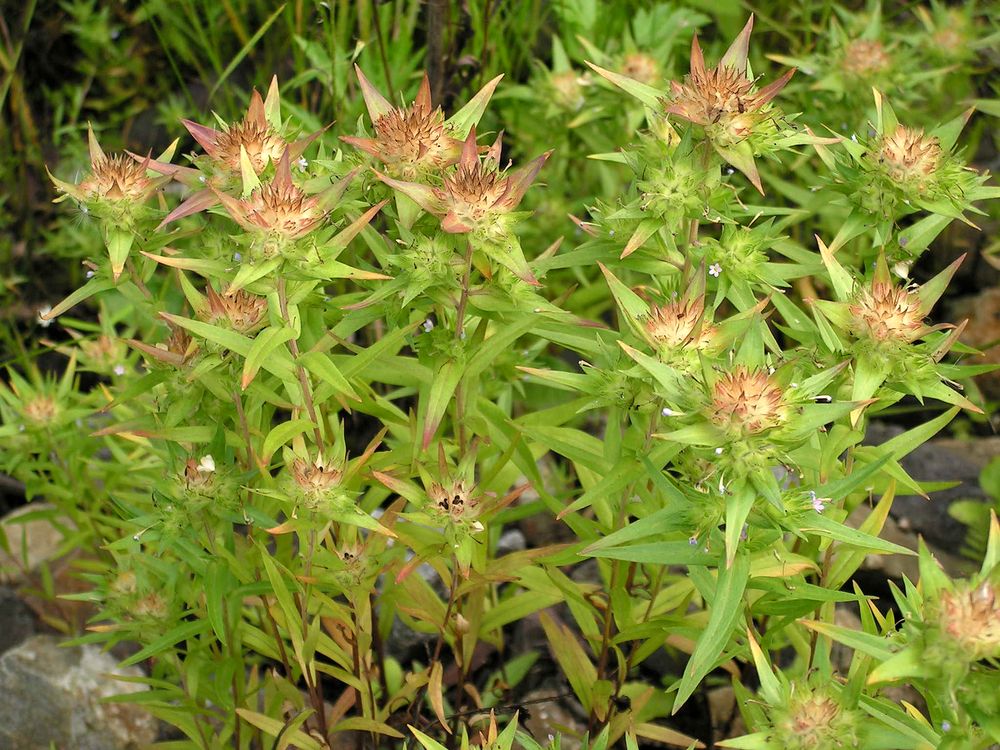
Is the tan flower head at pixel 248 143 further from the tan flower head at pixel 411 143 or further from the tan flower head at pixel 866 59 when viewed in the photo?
the tan flower head at pixel 866 59

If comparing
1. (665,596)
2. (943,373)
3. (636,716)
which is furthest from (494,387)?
(943,373)

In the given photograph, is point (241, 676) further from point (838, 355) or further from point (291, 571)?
point (838, 355)

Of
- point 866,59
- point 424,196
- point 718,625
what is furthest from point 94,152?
point 866,59

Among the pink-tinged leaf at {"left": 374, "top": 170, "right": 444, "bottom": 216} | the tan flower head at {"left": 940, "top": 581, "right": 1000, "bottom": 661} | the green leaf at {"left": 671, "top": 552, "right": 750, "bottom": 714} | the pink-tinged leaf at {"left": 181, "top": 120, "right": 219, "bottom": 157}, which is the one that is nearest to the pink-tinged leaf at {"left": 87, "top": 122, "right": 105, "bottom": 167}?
the pink-tinged leaf at {"left": 181, "top": 120, "right": 219, "bottom": 157}

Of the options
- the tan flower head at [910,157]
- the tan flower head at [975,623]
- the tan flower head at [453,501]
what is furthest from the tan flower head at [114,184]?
the tan flower head at [975,623]

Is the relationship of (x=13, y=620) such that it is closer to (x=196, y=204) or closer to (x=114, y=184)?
(x=114, y=184)

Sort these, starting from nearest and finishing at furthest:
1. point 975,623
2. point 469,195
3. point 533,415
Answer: point 975,623 < point 469,195 < point 533,415
